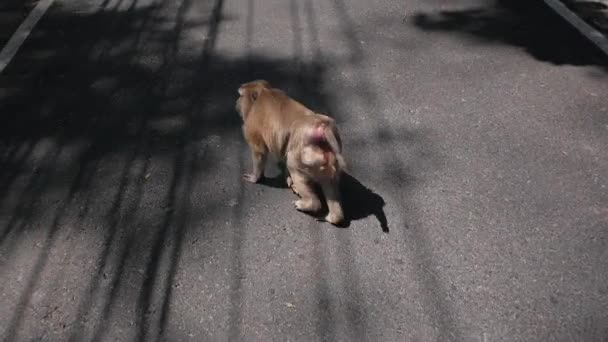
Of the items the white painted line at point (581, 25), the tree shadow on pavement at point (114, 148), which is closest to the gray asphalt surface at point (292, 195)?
the tree shadow on pavement at point (114, 148)

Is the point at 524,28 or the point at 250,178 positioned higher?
the point at 524,28

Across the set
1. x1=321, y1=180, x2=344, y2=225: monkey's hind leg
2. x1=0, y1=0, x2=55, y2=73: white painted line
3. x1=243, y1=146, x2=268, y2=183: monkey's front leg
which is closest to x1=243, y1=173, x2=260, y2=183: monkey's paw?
x1=243, y1=146, x2=268, y2=183: monkey's front leg

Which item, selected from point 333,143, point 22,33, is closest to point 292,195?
point 333,143

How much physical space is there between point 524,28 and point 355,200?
11.4ft

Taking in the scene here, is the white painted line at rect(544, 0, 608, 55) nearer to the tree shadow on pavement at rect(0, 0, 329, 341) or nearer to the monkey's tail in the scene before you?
the tree shadow on pavement at rect(0, 0, 329, 341)

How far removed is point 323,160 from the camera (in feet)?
10.2

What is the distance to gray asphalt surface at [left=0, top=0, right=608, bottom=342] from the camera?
3.01m

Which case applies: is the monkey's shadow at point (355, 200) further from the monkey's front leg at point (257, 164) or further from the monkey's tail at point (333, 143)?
the monkey's tail at point (333, 143)

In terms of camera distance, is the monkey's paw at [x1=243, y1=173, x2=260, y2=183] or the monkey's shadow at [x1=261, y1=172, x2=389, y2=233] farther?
the monkey's paw at [x1=243, y1=173, x2=260, y2=183]

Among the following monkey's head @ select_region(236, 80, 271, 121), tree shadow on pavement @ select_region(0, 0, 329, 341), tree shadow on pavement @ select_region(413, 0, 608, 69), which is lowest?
tree shadow on pavement @ select_region(0, 0, 329, 341)

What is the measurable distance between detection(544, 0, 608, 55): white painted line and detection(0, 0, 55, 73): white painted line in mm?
6186

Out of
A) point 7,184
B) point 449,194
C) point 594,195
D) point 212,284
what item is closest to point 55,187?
point 7,184

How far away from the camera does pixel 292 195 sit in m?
3.78

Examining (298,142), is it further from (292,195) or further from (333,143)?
(292,195)
